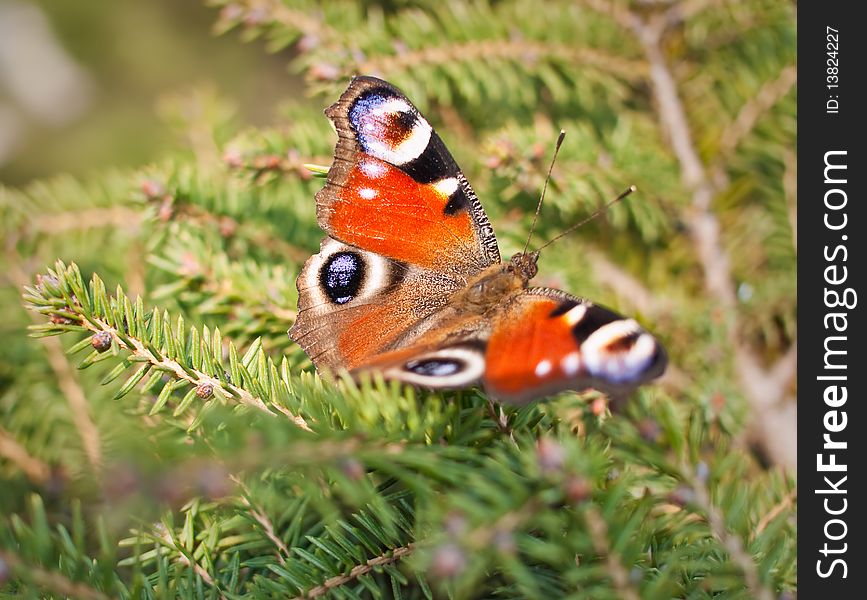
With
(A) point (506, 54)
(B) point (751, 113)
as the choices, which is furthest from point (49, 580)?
(B) point (751, 113)

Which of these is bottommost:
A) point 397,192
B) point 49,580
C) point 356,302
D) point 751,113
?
point 49,580

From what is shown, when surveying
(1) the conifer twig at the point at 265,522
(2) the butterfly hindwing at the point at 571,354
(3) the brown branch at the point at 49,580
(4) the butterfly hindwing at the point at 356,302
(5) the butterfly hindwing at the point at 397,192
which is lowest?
(3) the brown branch at the point at 49,580

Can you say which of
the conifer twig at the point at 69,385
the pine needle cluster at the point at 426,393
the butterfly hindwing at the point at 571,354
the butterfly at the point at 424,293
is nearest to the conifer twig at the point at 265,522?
the pine needle cluster at the point at 426,393

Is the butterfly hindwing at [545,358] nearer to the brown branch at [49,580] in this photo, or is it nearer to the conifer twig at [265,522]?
the conifer twig at [265,522]

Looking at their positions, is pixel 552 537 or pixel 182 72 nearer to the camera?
pixel 552 537

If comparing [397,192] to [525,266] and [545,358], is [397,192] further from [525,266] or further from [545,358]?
[545,358]

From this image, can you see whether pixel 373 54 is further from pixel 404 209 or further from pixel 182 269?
pixel 182 269

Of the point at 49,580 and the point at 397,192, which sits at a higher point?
the point at 397,192

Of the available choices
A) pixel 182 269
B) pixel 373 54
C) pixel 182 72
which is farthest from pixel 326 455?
pixel 182 72
